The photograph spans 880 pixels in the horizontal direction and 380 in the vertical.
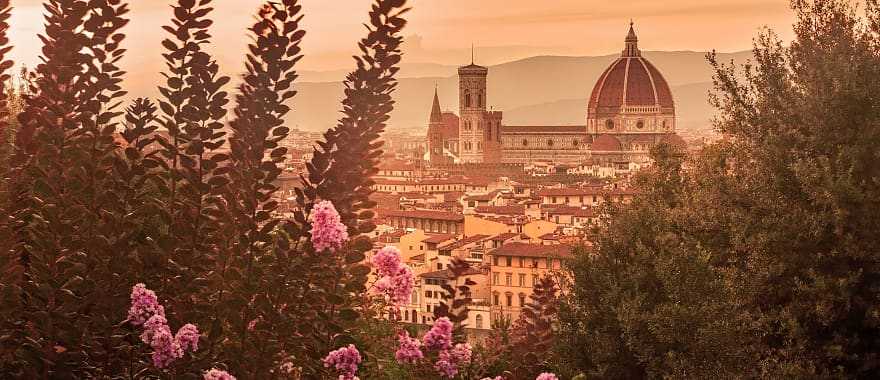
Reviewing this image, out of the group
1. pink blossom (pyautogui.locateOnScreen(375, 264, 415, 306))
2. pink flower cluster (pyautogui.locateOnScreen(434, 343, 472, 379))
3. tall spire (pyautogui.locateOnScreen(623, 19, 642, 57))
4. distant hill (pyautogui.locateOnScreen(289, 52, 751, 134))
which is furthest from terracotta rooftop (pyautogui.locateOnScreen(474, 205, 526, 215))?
distant hill (pyautogui.locateOnScreen(289, 52, 751, 134))

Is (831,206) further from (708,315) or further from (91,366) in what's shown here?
(91,366)

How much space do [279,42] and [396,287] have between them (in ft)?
2.87

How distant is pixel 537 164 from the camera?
114 meters

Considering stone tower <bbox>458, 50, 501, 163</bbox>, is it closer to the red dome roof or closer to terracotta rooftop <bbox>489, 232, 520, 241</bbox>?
the red dome roof

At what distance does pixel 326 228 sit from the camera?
3148 millimetres

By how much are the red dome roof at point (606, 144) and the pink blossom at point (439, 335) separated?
11699cm

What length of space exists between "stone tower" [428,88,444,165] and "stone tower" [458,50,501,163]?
2.51 meters

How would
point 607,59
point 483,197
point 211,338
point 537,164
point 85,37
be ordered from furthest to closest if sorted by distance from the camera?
point 607,59, point 537,164, point 483,197, point 85,37, point 211,338

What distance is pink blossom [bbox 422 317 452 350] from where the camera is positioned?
339 centimetres

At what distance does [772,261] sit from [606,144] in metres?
113

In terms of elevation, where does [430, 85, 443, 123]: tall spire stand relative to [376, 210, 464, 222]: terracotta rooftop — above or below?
above

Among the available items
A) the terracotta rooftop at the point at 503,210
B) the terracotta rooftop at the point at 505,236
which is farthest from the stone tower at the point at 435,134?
the terracotta rooftop at the point at 505,236

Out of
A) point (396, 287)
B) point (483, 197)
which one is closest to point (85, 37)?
point (396, 287)

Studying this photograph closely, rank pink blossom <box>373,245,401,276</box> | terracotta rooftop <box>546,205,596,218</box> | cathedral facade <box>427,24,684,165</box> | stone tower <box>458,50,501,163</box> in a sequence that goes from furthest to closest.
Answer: stone tower <box>458,50,501,163</box>
cathedral facade <box>427,24,684,165</box>
terracotta rooftop <box>546,205,596,218</box>
pink blossom <box>373,245,401,276</box>
